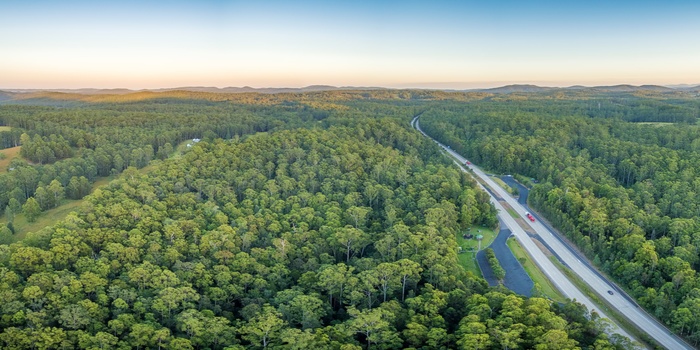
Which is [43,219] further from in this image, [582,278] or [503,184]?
[503,184]

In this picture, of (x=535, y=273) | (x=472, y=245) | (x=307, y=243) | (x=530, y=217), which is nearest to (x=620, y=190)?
(x=530, y=217)

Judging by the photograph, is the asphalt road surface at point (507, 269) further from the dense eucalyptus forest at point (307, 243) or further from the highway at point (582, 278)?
the dense eucalyptus forest at point (307, 243)

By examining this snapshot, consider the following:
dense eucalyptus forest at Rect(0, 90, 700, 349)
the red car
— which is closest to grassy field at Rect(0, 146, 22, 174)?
dense eucalyptus forest at Rect(0, 90, 700, 349)

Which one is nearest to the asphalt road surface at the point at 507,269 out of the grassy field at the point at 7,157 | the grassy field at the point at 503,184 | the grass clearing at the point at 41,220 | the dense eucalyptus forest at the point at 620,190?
the dense eucalyptus forest at the point at 620,190

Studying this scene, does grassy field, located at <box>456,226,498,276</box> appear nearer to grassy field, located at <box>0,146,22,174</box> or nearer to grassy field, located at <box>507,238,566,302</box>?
grassy field, located at <box>507,238,566,302</box>

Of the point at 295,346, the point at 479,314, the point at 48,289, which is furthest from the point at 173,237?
the point at 479,314

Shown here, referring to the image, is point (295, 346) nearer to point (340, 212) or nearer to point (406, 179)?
point (340, 212)

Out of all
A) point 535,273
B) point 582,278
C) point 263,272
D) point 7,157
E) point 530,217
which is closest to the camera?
point 263,272
